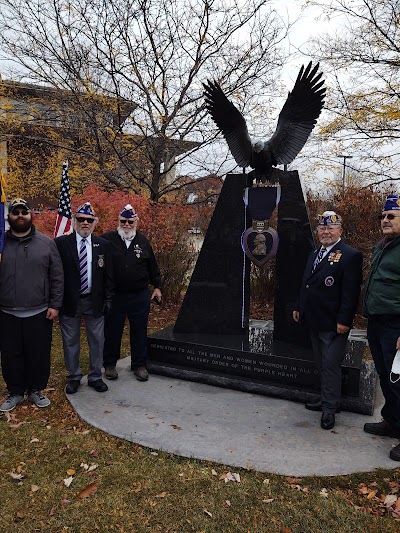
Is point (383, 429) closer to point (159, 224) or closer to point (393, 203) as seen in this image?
point (393, 203)

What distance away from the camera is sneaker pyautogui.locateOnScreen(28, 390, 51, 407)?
170 inches

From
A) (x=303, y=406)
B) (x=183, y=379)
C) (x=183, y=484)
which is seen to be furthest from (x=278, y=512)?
(x=183, y=379)

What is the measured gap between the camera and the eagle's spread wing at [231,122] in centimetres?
510

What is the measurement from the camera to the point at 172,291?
938cm


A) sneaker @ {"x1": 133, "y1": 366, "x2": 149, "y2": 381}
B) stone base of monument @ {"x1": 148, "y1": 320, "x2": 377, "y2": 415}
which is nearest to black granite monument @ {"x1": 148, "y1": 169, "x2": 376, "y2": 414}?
stone base of monument @ {"x1": 148, "y1": 320, "x2": 377, "y2": 415}

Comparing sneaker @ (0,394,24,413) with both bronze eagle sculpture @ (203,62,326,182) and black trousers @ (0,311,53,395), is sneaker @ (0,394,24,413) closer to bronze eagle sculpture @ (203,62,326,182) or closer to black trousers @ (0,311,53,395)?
black trousers @ (0,311,53,395)

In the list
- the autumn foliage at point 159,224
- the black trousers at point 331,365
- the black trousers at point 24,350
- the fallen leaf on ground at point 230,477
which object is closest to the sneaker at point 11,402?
the black trousers at point 24,350

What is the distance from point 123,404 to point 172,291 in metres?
5.12

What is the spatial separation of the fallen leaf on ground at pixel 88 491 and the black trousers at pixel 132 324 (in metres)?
2.11

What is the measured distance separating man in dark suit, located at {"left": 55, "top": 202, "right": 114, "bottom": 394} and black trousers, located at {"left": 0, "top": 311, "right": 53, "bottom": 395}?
279 mm

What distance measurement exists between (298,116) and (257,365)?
2.79 metres

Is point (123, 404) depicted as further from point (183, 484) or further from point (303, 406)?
point (303, 406)

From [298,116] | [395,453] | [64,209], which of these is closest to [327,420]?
[395,453]

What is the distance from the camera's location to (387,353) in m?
3.44
